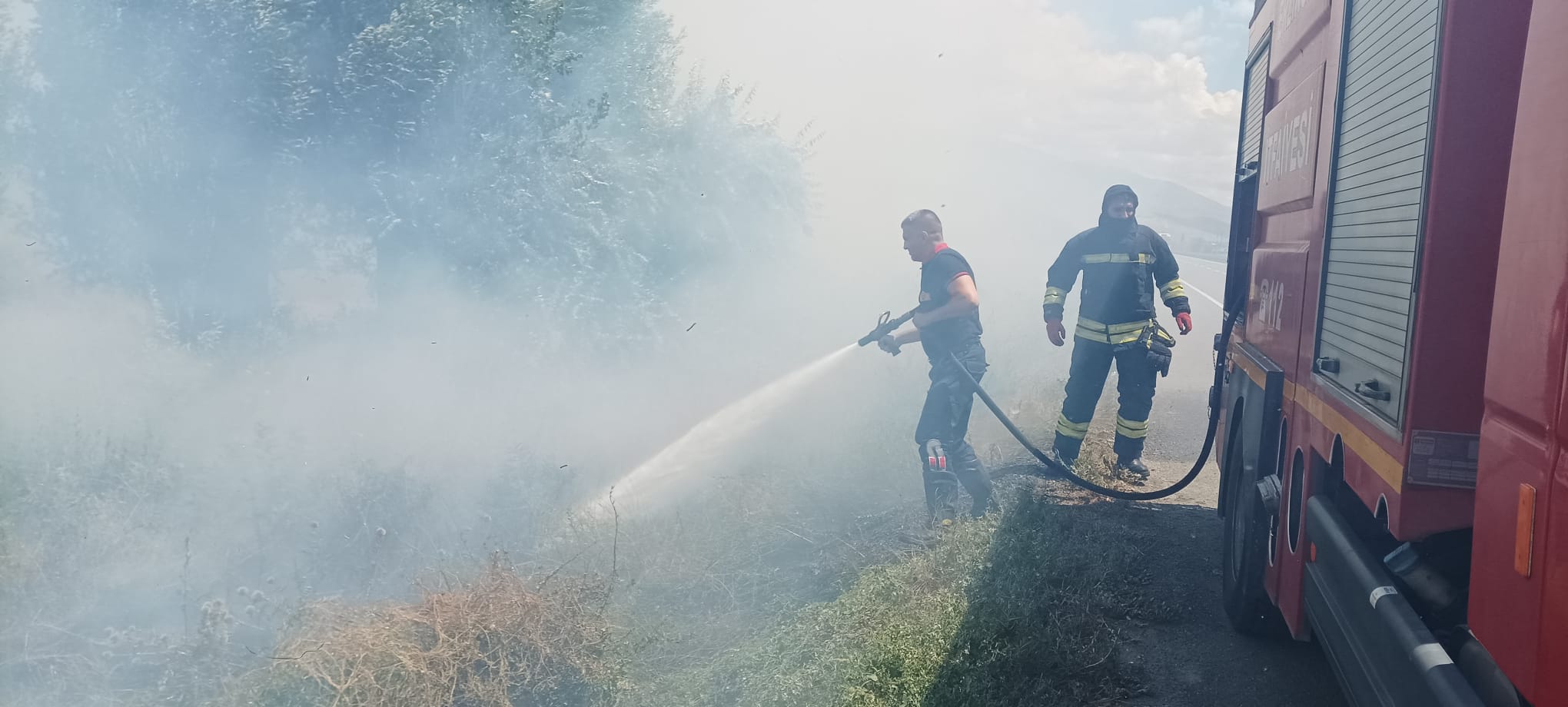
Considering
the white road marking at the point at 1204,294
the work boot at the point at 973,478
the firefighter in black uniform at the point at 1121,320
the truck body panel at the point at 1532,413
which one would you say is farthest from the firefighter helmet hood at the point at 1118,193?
the white road marking at the point at 1204,294

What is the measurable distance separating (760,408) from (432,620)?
5548 mm

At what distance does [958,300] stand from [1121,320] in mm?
1228

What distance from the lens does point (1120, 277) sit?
6277mm

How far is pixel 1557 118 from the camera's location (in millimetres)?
1548

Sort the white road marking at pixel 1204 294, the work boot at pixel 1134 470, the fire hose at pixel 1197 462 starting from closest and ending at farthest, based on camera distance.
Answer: the fire hose at pixel 1197 462
the work boot at pixel 1134 470
the white road marking at pixel 1204 294

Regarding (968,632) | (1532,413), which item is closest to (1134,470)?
(968,632)

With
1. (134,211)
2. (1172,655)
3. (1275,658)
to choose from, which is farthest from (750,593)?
(134,211)

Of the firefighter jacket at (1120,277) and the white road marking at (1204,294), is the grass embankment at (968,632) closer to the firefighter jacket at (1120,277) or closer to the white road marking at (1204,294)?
the firefighter jacket at (1120,277)

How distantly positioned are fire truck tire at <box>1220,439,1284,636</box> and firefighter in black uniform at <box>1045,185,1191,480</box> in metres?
1.90

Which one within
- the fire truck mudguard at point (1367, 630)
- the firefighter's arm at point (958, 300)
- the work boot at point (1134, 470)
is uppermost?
the firefighter's arm at point (958, 300)

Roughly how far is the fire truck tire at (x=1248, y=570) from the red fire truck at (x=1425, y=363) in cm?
2

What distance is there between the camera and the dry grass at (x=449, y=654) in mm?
3818

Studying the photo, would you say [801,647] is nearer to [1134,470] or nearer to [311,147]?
[1134,470]

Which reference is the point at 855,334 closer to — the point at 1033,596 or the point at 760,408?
the point at 760,408
